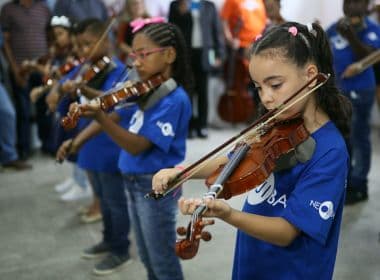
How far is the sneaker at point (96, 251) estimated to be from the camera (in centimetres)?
256

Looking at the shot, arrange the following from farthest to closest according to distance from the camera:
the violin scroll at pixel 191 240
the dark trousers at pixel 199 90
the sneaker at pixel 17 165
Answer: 1. the dark trousers at pixel 199 90
2. the sneaker at pixel 17 165
3. the violin scroll at pixel 191 240

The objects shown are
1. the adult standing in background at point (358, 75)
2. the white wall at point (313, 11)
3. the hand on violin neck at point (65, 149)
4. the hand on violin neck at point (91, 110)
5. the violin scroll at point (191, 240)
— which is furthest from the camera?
the white wall at point (313, 11)

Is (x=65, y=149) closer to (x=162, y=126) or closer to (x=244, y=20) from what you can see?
(x=162, y=126)

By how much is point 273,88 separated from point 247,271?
0.45m

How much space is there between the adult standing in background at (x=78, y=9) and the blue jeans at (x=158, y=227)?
2.83 m

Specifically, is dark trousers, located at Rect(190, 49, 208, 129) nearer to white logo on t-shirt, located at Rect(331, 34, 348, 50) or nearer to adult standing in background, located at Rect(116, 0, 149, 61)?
adult standing in background, located at Rect(116, 0, 149, 61)

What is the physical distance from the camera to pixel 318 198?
1021 mm

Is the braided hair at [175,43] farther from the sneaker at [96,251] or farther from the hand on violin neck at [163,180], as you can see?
the sneaker at [96,251]

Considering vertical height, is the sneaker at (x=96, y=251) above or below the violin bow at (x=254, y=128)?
below

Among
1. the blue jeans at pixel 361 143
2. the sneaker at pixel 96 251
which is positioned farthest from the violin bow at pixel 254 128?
the blue jeans at pixel 361 143

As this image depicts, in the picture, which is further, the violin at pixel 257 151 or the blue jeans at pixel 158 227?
the blue jeans at pixel 158 227

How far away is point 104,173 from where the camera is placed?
232cm

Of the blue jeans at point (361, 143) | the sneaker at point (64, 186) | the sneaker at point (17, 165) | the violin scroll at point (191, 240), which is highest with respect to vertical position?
the violin scroll at point (191, 240)

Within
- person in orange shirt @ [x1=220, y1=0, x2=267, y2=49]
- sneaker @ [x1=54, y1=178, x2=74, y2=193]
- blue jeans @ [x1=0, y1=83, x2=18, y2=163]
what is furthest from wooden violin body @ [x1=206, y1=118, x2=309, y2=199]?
person in orange shirt @ [x1=220, y1=0, x2=267, y2=49]
